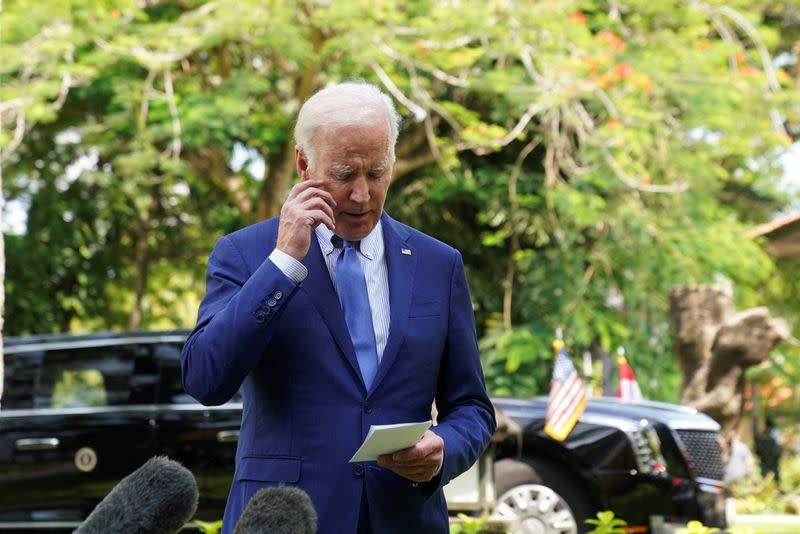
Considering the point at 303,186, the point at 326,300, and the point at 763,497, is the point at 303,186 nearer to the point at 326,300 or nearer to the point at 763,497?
the point at 326,300

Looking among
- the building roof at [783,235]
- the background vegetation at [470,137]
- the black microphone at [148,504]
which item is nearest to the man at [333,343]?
the black microphone at [148,504]

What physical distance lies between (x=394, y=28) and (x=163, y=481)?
12120mm

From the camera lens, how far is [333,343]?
8.94 feet

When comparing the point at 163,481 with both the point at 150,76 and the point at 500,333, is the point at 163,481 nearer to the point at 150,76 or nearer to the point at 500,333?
the point at 150,76

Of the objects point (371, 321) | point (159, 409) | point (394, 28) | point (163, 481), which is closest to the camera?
point (163, 481)

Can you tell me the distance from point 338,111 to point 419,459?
2.46 ft

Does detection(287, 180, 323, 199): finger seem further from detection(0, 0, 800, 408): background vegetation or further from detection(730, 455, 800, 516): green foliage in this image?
detection(730, 455, 800, 516): green foliage

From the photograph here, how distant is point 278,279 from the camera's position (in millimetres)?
2547

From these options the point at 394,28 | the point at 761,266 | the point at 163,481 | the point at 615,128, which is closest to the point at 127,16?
the point at 394,28

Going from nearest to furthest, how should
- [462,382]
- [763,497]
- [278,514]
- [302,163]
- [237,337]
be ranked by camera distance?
[278,514], [237,337], [302,163], [462,382], [763,497]

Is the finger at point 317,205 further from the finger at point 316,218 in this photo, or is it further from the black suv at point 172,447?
the black suv at point 172,447

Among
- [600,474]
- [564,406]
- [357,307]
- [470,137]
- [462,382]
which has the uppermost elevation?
[470,137]

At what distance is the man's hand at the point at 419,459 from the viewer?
2.53m

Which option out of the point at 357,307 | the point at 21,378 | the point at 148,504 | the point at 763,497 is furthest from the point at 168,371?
the point at 763,497
